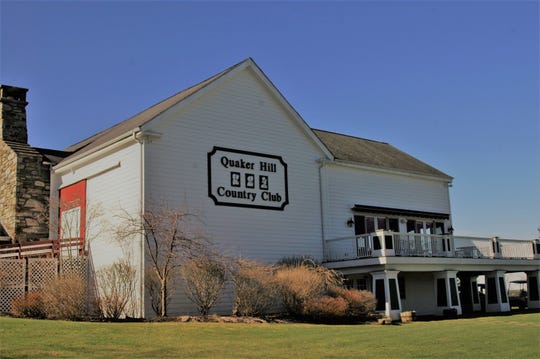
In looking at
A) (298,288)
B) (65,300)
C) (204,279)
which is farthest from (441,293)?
(65,300)

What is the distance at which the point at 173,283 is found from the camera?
2095 cm

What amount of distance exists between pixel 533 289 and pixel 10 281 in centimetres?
2274

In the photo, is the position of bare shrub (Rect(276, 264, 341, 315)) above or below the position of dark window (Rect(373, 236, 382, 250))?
below

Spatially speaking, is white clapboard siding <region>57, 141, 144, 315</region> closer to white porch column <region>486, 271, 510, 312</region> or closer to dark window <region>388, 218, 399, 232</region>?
dark window <region>388, 218, 399, 232</region>

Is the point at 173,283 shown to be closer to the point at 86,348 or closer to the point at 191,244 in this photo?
the point at 191,244

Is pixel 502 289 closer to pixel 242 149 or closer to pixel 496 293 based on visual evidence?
pixel 496 293

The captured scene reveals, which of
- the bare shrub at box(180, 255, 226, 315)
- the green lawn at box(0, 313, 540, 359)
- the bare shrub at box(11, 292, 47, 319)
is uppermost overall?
the bare shrub at box(180, 255, 226, 315)

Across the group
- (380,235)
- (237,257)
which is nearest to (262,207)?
(237,257)

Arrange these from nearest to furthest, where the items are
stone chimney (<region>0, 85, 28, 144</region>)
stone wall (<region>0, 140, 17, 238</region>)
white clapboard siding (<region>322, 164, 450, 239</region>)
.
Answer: stone wall (<region>0, 140, 17, 238</region>)
white clapboard siding (<region>322, 164, 450, 239</region>)
stone chimney (<region>0, 85, 28, 144</region>)

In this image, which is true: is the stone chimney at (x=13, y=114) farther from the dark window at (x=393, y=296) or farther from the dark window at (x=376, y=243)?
the dark window at (x=393, y=296)

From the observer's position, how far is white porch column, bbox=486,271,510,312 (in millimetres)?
27594

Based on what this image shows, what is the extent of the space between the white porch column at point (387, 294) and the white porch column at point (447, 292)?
126 inches

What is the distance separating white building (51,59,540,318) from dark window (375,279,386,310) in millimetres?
44

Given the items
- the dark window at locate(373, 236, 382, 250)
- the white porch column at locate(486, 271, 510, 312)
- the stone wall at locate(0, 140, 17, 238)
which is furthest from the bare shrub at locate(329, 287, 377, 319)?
the stone wall at locate(0, 140, 17, 238)
